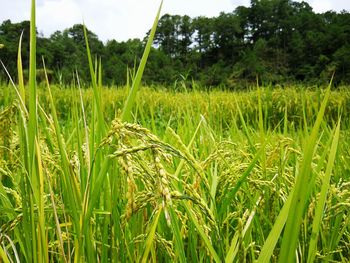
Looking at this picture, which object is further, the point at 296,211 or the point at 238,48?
the point at 238,48

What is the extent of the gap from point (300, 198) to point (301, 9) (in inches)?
2964

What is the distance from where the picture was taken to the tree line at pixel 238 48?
38.2 metres

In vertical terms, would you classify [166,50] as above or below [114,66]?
above

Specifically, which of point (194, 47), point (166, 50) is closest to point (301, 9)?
point (194, 47)

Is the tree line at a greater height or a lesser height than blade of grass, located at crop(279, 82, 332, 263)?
greater

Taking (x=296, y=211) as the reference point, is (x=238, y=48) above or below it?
above

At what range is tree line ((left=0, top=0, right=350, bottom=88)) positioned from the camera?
125 feet

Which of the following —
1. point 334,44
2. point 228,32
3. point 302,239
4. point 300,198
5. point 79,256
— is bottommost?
point 302,239

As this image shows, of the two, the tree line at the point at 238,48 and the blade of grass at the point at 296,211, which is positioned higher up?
the tree line at the point at 238,48

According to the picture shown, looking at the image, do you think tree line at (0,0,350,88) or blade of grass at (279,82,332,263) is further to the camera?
tree line at (0,0,350,88)

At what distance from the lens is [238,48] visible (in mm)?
64000

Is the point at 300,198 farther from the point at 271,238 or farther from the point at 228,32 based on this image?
the point at 228,32

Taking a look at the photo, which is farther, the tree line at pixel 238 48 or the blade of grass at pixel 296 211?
the tree line at pixel 238 48

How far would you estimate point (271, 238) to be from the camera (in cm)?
48
